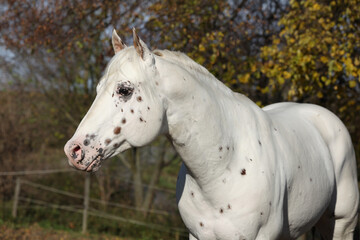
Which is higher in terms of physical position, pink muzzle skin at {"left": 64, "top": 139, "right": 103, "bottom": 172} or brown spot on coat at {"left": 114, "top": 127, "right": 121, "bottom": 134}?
brown spot on coat at {"left": 114, "top": 127, "right": 121, "bottom": 134}

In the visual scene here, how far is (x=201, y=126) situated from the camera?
259 cm

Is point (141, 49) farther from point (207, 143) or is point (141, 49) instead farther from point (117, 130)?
point (207, 143)

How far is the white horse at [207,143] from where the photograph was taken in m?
2.39

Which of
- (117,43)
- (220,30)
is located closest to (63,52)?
(220,30)

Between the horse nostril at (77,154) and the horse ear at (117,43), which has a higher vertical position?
the horse ear at (117,43)

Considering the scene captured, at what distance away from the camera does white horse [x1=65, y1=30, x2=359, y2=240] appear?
2387 mm

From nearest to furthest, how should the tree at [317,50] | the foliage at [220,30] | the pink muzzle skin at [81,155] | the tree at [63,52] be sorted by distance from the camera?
the pink muzzle skin at [81,155] < the tree at [317,50] < the foliage at [220,30] < the tree at [63,52]

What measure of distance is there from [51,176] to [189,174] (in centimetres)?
1138

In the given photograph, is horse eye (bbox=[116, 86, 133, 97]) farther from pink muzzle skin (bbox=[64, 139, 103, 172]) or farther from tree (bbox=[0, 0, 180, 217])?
tree (bbox=[0, 0, 180, 217])

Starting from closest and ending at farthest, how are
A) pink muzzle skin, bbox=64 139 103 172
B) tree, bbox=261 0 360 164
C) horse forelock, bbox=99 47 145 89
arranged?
pink muzzle skin, bbox=64 139 103 172
horse forelock, bbox=99 47 145 89
tree, bbox=261 0 360 164

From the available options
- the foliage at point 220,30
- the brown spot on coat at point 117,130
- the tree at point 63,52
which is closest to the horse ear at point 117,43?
the brown spot on coat at point 117,130

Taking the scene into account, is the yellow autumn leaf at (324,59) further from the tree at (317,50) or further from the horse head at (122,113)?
the horse head at (122,113)

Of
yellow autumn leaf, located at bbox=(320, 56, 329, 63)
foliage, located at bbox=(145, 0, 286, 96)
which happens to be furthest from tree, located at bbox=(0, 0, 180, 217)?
yellow autumn leaf, located at bbox=(320, 56, 329, 63)

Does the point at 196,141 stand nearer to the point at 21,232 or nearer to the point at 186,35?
the point at 186,35
